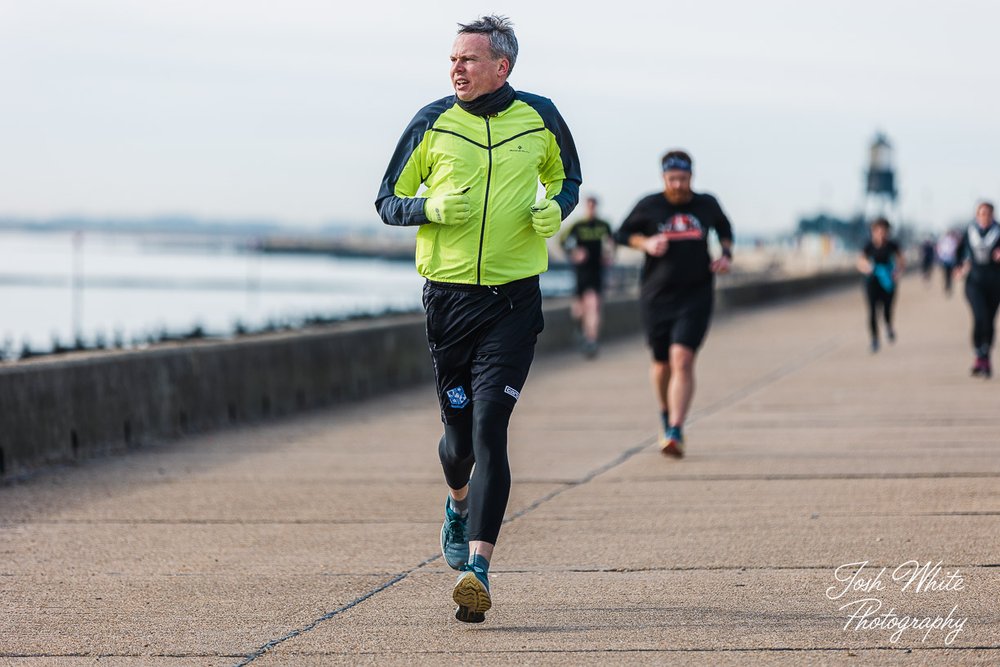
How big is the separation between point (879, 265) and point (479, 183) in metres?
16.0

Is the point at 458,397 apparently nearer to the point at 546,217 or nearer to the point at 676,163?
the point at 546,217

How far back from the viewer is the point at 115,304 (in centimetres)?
8000

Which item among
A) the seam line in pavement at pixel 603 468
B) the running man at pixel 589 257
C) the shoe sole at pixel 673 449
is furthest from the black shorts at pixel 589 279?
the shoe sole at pixel 673 449

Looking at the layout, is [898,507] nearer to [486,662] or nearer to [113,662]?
[486,662]

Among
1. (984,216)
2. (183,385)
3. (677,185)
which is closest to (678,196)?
(677,185)

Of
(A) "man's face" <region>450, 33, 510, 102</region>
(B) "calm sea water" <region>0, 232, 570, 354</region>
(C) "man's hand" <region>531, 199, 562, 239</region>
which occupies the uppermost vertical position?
(A) "man's face" <region>450, 33, 510, 102</region>

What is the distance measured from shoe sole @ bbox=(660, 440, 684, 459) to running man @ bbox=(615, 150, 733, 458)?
0.06 metres

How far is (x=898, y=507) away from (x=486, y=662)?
3.69 meters

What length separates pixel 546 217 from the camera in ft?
19.3

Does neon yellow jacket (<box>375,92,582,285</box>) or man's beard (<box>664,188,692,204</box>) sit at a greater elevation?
neon yellow jacket (<box>375,92,582,285</box>)

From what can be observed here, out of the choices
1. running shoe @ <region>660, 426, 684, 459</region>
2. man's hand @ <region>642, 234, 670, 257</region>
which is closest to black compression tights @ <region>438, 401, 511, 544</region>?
running shoe @ <region>660, 426, 684, 459</region>

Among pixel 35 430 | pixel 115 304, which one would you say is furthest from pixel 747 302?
pixel 115 304

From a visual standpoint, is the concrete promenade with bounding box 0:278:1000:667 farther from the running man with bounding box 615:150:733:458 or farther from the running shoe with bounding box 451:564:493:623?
the running man with bounding box 615:150:733:458

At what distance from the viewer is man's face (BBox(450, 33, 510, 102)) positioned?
5.89m
